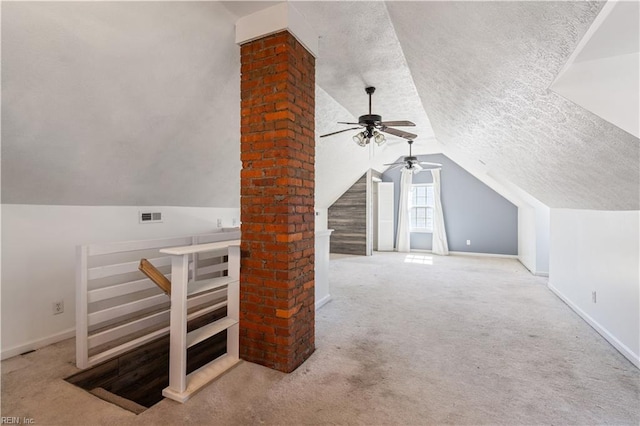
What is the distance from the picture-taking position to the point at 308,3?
2180 mm

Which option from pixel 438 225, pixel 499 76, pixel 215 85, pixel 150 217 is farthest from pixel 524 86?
pixel 438 225

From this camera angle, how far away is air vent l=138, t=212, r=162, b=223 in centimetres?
329

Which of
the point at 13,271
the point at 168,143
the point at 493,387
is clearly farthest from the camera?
the point at 168,143

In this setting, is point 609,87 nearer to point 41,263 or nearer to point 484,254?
point 41,263

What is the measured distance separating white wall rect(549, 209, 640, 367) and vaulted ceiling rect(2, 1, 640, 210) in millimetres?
253

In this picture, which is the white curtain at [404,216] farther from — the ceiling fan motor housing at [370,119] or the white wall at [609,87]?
the white wall at [609,87]

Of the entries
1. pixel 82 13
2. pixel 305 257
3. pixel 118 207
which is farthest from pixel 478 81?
pixel 118 207

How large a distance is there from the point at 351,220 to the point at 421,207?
2123 mm

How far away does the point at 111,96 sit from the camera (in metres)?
2.24

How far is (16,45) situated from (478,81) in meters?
3.00

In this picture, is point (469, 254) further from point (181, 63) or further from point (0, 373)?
point (0, 373)

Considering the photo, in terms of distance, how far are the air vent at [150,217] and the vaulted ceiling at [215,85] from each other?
0.16m

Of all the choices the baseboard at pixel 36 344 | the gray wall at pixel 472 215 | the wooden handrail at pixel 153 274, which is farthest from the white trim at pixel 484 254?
the baseboard at pixel 36 344

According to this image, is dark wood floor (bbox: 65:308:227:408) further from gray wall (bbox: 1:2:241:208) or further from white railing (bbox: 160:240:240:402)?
gray wall (bbox: 1:2:241:208)
